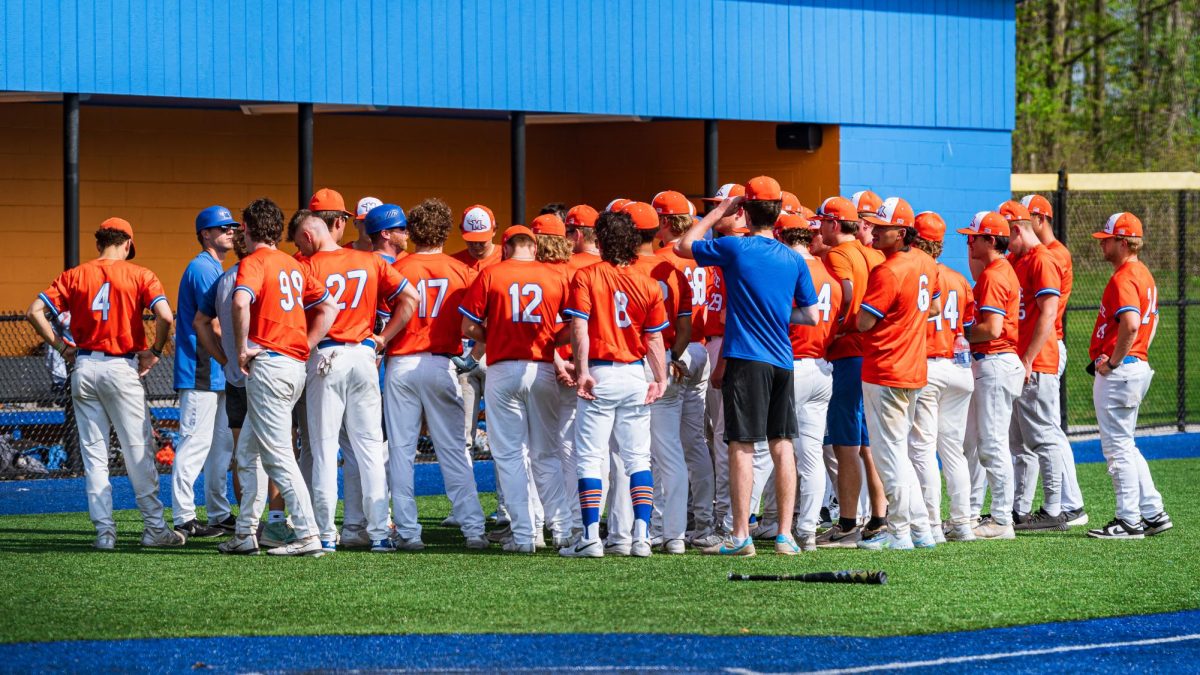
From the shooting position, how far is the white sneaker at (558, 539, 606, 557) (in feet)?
28.6

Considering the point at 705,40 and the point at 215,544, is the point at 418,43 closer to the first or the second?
the point at 705,40

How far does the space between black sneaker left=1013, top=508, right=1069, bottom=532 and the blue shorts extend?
5.85 ft

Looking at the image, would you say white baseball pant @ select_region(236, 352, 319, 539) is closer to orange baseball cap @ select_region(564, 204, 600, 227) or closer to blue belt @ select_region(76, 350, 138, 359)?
blue belt @ select_region(76, 350, 138, 359)

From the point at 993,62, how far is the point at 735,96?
313 cm

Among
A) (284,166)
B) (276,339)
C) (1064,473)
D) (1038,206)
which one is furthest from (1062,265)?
(284,166)

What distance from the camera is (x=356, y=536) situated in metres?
9.41

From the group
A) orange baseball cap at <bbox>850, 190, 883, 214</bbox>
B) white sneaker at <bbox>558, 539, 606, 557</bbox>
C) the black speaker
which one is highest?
the black speaker

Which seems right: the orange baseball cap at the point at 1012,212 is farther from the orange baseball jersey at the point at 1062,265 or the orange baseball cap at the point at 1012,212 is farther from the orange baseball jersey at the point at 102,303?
the orange baseball jersey at the point at 102,303

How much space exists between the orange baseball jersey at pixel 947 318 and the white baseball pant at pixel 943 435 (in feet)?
0.26

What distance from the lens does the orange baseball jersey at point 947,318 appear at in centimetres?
938

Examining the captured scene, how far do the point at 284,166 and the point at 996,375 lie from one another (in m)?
10.3

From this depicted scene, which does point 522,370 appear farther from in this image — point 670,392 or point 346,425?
point 346,425

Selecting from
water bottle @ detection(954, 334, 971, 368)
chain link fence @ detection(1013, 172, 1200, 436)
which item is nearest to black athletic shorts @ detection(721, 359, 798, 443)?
water bottle @ detection(954, 334, 971, 368)

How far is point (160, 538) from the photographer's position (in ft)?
30.6
